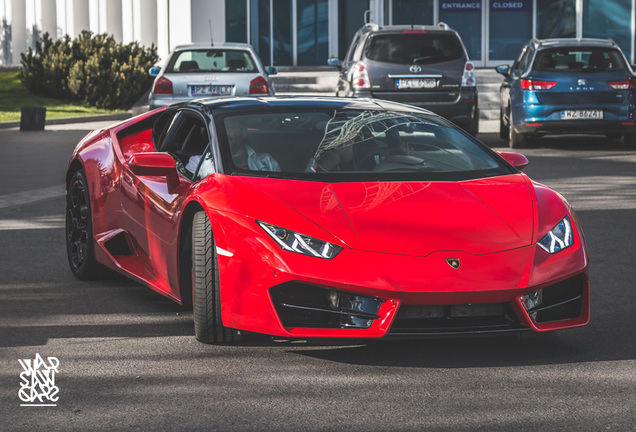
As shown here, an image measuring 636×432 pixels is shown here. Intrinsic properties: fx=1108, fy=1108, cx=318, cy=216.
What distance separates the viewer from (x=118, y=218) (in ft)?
22.0

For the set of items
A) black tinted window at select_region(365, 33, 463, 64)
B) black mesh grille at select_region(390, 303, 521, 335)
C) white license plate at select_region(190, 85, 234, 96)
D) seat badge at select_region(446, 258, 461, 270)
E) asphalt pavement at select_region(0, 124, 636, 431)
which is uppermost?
black tinted window at select_region(365, 33, 463, 64)

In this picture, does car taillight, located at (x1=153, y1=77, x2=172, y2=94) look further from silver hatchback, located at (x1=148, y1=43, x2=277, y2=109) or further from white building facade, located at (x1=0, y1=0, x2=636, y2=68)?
white building facade, located at (x1=0, y1=0, x2=636, y2=68)

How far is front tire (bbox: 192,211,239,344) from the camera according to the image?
524cm

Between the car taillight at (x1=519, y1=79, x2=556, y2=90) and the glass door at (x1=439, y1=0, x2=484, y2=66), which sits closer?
the car taillight at (x1=519, y1=79, x2=556, y2=90)

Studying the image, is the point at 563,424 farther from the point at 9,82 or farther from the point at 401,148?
the point at 9,82

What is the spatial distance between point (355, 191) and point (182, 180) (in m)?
1.07

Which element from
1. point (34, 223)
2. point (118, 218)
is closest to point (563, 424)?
point (118, 218)

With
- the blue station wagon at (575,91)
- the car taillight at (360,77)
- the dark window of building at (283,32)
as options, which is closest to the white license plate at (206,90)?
the car taillight at (360,77)

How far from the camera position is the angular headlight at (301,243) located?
4898mm

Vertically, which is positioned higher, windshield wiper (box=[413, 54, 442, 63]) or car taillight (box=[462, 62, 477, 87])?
windshield wiper (box=[413, 54, 442, 63])

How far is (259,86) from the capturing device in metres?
17.2

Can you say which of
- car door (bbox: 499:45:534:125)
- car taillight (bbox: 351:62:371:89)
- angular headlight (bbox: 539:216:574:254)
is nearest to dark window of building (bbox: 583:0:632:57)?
car door (bbox: 499:45:534:125)

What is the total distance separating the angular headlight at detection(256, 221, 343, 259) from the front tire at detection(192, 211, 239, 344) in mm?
379

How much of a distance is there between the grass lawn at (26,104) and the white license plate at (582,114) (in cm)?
1315
